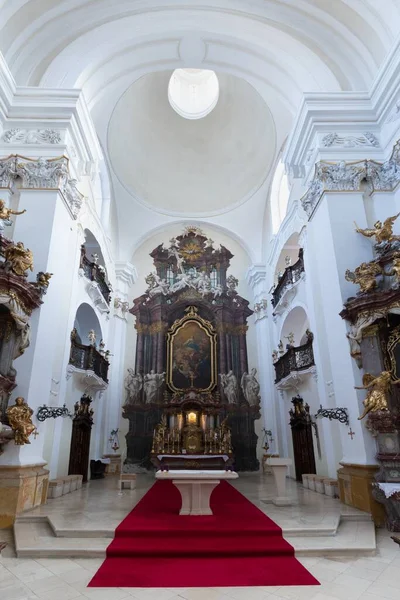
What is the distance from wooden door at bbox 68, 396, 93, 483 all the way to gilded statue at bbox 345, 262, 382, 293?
7.81 metres

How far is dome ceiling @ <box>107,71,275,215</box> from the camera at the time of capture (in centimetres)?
1519

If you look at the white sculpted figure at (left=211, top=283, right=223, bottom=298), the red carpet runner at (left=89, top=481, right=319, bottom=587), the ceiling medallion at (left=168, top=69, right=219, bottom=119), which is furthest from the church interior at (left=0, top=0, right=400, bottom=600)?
the white sculpted figure at (left=211, top=283, right=223, bottom=298)

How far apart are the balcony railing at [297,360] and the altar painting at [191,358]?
10.3ft

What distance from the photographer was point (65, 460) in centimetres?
900

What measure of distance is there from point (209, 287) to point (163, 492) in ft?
28.6

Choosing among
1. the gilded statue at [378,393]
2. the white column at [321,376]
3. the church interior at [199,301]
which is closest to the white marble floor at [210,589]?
the church interior at [199,301]

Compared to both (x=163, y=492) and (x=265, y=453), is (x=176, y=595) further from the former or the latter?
(x=265, y=453)

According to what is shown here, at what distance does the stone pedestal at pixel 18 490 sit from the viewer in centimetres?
590

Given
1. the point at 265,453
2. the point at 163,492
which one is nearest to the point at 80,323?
the point at 163,492

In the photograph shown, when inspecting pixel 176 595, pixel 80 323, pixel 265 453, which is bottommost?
pixel 176 595

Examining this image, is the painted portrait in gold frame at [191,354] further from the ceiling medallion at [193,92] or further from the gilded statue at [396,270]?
the gilded statue at [396,270]

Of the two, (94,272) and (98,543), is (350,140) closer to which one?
(94,272)

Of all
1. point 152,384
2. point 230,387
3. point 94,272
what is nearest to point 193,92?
point 94,272

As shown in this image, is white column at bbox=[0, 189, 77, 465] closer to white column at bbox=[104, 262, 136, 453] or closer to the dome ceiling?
white column at bbox=[104, 262, 136, 453]
